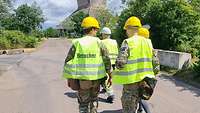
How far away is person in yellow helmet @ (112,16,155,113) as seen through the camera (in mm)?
6488

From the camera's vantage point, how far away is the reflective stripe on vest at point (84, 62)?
6758mm

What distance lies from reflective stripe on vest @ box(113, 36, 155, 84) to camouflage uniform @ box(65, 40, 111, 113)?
44 cm

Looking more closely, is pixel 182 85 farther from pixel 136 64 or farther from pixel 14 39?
pixel 14 39

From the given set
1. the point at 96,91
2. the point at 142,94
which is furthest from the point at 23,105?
the point at 142,94

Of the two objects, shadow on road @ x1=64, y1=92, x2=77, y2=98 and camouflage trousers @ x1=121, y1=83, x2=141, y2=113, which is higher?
camouflage trousers @ x1=121, y1=83, x2=141, y2=113

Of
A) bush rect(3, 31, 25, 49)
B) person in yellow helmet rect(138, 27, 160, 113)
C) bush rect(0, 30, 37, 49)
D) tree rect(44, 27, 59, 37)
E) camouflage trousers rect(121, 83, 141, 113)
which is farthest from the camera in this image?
tree rect(44, 27, 59, 37)

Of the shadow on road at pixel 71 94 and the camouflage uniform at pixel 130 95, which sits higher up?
the camouflage uniform at pixel 130 95

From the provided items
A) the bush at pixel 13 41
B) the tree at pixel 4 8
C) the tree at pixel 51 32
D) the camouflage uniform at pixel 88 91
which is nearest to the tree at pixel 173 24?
the tree at pixel 4 8

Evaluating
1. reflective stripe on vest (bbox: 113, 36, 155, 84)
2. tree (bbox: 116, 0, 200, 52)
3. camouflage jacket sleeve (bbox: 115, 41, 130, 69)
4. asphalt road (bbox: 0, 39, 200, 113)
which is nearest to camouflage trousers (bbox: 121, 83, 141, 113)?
reflective stripe on vest (bbox: 113, 36, 155, 84)

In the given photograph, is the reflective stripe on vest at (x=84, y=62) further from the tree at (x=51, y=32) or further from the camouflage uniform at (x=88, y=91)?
the tree at (x=51, y=32)

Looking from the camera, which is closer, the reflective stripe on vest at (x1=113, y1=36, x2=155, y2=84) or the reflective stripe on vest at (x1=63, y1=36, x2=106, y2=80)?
the reflective stripe on vest at (x1=113, y1=36, x2=155, y2=84)

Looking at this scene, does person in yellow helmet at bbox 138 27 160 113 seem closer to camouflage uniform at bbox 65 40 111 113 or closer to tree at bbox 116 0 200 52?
camouflage uniform at bbox 65 40 111 113

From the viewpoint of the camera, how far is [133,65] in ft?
21.4

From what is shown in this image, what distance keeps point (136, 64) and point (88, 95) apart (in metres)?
1.01
